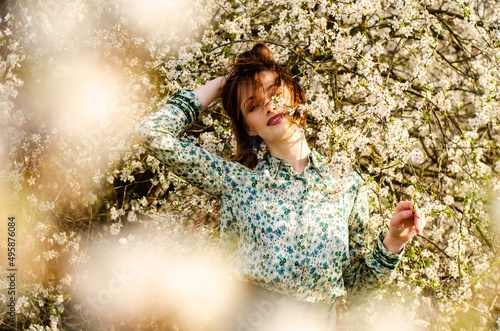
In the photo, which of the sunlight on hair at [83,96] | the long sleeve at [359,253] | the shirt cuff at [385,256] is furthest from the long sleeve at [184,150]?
the sunlight on hair at [83,96]

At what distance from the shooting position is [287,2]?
2.44 meters

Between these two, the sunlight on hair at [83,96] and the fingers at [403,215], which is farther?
the sunlight on hair at [83,96]

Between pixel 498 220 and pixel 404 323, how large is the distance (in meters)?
0.92

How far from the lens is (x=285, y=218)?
1.63 m

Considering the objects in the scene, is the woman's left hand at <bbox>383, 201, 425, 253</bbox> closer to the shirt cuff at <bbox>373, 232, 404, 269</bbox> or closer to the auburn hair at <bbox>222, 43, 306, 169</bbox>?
the shirt cuff at <bbox>373, 232, 404, 269</bbox>

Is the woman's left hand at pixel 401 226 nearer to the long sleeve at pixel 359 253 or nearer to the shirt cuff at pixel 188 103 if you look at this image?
the long sleeve at pixel 359 253

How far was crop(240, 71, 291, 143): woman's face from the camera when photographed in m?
1.64

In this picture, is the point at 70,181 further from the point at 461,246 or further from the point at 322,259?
the point at 461,246

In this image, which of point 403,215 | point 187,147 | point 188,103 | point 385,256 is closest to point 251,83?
point 188,103

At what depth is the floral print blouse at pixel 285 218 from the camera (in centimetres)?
159

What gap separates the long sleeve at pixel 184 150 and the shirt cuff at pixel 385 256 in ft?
2.33

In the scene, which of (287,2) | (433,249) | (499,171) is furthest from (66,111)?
(499,171)

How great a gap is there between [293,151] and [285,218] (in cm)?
33

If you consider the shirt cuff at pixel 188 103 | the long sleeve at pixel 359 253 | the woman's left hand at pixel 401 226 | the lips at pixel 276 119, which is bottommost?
the long sleeve at pixel 359 253
